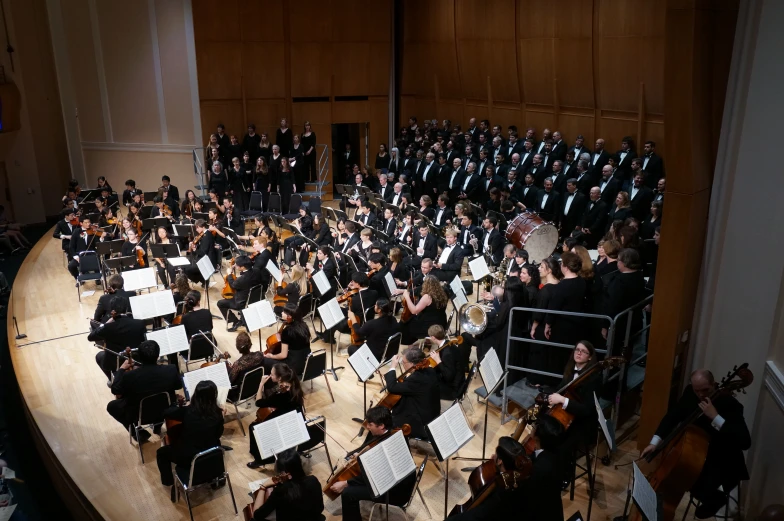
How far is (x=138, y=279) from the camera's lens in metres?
8.51

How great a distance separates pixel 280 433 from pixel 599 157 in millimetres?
9832

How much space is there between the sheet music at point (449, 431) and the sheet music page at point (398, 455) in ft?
0.82

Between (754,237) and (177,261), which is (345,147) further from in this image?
(754,237)

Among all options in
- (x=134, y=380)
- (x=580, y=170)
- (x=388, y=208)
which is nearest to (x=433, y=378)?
(x=134, y=380)

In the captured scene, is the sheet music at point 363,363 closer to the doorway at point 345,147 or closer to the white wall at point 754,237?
the white wall at point 754,237

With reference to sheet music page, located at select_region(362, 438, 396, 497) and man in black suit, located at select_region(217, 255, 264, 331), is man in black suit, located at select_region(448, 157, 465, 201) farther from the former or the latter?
sheet music page, located at select_region(362, 438, 396, 497)

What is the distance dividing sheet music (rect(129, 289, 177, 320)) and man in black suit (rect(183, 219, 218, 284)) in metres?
2.58

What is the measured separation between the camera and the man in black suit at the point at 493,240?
9844mm

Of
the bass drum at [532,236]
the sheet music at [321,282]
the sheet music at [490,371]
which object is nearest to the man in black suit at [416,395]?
the sheet music at [490,371]

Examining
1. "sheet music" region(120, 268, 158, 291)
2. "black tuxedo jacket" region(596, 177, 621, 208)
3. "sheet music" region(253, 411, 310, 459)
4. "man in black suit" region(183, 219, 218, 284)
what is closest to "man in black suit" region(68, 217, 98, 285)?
"man in black suit" region(183, 219, 218, 284)

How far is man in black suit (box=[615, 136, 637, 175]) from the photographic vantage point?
40.2 feet

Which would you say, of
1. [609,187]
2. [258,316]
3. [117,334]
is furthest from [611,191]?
[117,334]

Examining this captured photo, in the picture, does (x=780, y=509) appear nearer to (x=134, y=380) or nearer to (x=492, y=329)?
(x=492, y=329)

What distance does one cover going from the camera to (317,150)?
61.5 feet
